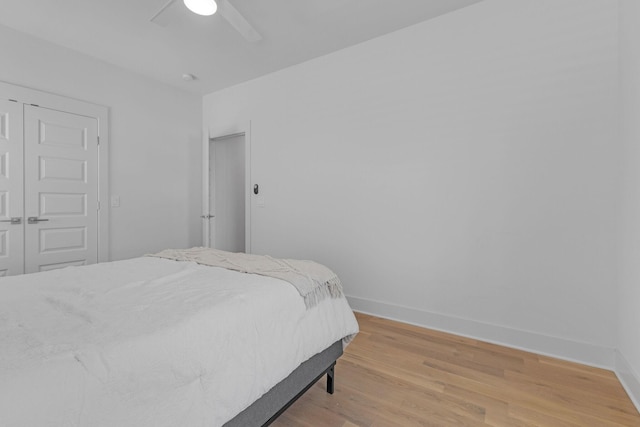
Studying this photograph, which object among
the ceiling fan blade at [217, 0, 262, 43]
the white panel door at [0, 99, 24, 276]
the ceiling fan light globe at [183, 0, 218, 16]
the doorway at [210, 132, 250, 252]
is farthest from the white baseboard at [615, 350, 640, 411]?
the white panel door at [0, 99, 24, 276]

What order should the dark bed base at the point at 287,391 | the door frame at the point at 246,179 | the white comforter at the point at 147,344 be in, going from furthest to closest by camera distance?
the door frame at the point at 246,179
the dark bed base at the point at 287,391
the white comforter at the point at 147,344

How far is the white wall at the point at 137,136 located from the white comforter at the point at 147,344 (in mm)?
2146

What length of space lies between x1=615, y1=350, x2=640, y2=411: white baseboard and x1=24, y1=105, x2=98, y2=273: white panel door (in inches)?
176

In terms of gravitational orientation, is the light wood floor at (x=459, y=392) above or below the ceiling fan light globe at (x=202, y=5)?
below

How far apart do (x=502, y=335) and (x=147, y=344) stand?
95.7 inches

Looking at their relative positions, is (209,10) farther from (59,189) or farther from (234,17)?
(59,189)

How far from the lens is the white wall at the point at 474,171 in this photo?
1.99 metres

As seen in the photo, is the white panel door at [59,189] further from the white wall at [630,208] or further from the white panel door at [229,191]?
the white wall at [630,208]

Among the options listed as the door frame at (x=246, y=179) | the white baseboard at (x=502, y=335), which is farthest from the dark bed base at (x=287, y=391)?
the door frame at (x=246, y=179)

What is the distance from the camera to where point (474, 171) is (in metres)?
2.37

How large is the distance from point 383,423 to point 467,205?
171cm

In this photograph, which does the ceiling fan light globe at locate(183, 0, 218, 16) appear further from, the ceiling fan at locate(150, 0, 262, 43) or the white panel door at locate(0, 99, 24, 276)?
the white panel door at locate(0, 99, 24, 276)

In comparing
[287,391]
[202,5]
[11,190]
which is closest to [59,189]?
[11,190]

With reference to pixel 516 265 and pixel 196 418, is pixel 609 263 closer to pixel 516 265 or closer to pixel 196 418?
pixel 516 265
